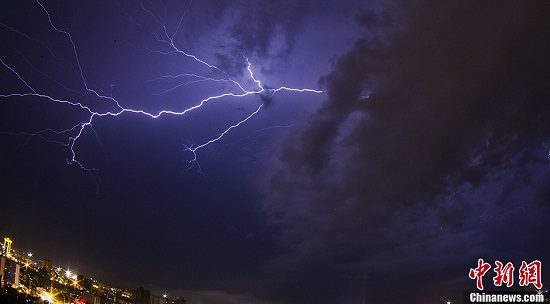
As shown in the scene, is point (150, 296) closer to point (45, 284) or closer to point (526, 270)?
point (45, 284)

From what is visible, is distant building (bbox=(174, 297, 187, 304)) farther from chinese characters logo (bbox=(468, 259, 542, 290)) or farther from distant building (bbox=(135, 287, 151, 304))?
chinese characters logo (bbox=(468, 259, 542, 290))

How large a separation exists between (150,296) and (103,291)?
18.5 ft

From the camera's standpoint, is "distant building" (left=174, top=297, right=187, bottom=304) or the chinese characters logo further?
"distant building" (left=174, top=297, right=187, bottom=304)

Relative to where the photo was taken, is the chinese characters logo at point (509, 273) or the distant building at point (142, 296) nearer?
the chinese characters logo at point (509, 273)

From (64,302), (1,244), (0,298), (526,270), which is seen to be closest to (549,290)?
(526,270)

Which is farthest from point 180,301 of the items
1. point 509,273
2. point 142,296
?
point 509,273

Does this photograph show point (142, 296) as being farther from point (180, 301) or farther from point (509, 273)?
point (509, 273)

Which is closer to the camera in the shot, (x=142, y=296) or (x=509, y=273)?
(x=509, y=273)

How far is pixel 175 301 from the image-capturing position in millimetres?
47156

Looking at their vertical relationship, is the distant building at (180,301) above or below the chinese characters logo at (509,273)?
below

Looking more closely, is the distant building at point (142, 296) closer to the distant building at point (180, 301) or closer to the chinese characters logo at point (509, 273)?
the distant building at point (180, 301)

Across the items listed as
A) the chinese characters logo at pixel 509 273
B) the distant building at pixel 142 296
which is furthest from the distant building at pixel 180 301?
the chinese characters logo at pixel 509 273

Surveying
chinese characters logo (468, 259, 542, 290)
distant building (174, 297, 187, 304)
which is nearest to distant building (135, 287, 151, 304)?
distant building (174, 297, 187, 304)

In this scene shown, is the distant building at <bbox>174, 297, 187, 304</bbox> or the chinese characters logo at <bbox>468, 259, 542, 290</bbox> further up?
the chinese characters logo at <bbox>468, 259, 542, 290</bbox>
